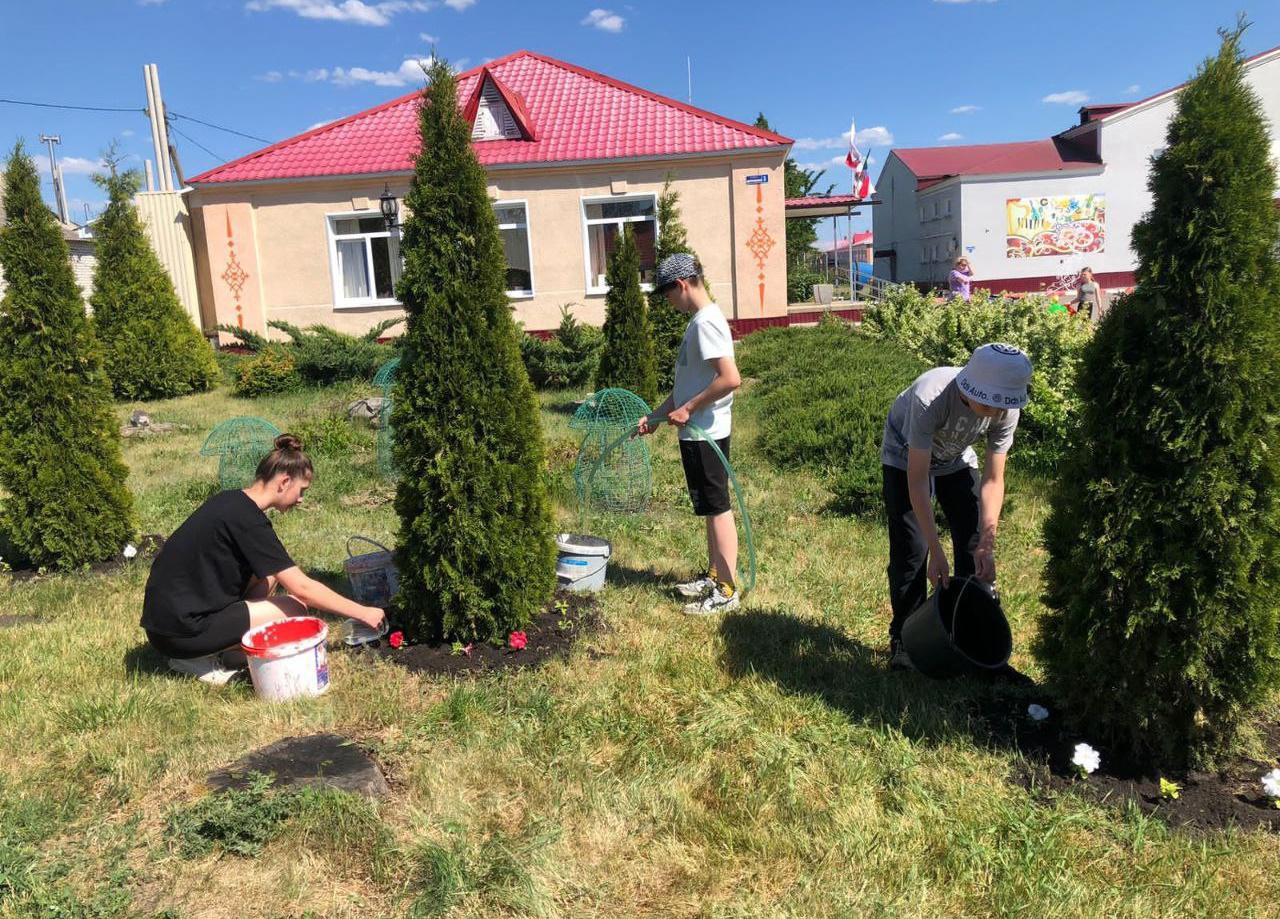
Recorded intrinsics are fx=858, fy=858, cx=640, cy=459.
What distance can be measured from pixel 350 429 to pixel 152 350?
589 centimetres

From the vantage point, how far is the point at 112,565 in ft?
19.0

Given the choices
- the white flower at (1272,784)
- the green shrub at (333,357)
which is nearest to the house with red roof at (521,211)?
the green shrub at (333,357)

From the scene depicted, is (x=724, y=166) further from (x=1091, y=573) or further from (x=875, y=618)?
(x=1091, y=573)

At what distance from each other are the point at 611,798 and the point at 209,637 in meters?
2.09

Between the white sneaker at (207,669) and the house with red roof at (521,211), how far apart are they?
1301 centimetres

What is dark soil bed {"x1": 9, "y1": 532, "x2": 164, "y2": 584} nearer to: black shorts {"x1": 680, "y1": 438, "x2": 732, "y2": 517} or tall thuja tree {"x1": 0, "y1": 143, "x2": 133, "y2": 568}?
tall thuja tree {"x1": 0, "y1": 143, "x2": 133, "y2": 568}

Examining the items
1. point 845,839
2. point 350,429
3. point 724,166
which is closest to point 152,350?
point 350,429

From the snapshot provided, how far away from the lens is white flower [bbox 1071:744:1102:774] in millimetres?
2955

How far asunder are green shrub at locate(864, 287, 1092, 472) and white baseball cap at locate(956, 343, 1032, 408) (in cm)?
416

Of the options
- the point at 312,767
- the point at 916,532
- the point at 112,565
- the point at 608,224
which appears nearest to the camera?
the point at 312,767

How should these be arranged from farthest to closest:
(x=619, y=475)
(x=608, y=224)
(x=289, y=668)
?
(x=608, y=224)
(x=619, y=475)
(x=289, y=668)

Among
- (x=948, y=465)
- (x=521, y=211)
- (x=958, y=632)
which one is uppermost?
(x=521, y=211)

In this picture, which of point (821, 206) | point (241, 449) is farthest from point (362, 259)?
point (821, 206)

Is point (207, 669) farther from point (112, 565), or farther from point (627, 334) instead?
point (627, 334)
